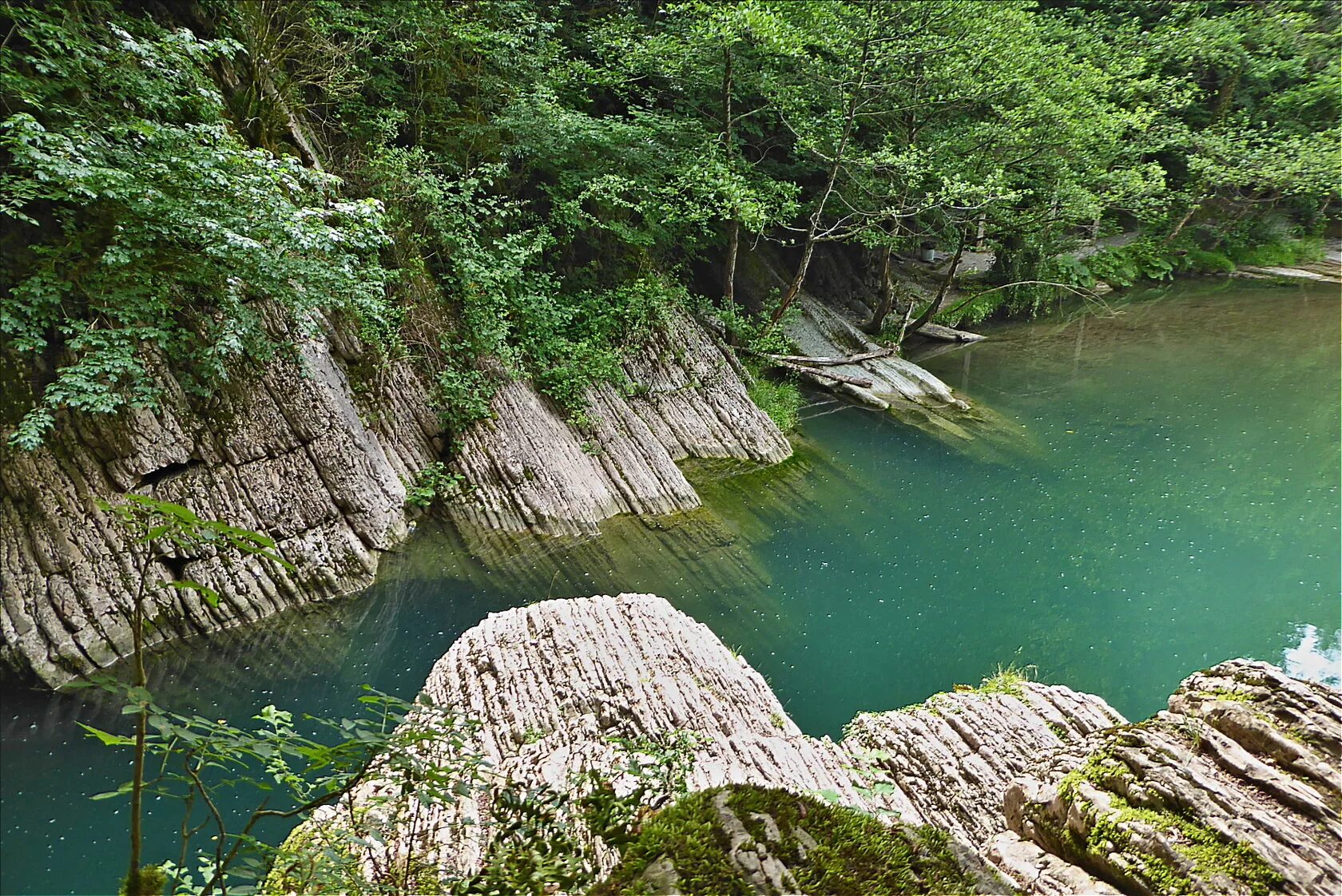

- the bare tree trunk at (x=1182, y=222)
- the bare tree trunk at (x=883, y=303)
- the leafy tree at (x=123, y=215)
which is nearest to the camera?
the leafy tree at (x=123, y=215)

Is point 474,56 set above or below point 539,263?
above

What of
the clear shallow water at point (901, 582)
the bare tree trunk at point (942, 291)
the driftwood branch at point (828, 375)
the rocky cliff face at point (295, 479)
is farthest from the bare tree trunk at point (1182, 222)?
the rocky cliff face at point (295, 479)

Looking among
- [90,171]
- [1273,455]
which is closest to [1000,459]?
[1273,455]

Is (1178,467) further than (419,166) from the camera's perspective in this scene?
Yes

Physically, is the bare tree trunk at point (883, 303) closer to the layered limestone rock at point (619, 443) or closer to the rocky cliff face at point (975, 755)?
the layered limestone rock at point (619, 443)

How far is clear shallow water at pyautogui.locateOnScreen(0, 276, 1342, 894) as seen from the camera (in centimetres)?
540

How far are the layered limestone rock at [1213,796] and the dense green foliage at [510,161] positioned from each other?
6.53 m

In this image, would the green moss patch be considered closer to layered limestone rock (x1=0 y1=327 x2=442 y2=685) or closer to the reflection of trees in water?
layered limestone rock (x1=0 y1=327 x2=442 y2=685)

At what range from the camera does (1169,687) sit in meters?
6.25

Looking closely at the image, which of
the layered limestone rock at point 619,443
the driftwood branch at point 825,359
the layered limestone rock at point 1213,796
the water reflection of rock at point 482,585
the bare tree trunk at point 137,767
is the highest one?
the bare tree trunk at point 137,767

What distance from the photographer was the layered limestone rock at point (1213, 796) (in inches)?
89.6

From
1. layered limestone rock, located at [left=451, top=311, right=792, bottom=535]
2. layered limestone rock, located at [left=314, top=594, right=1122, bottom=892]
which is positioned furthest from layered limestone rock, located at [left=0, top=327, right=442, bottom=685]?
layered limestone rock, located at [left=314, top=594, right=1122, bottom=892]

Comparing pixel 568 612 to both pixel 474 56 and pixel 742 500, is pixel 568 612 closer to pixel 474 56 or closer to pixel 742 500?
pixel 742 500

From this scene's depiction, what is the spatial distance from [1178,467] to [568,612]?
10.2 m
